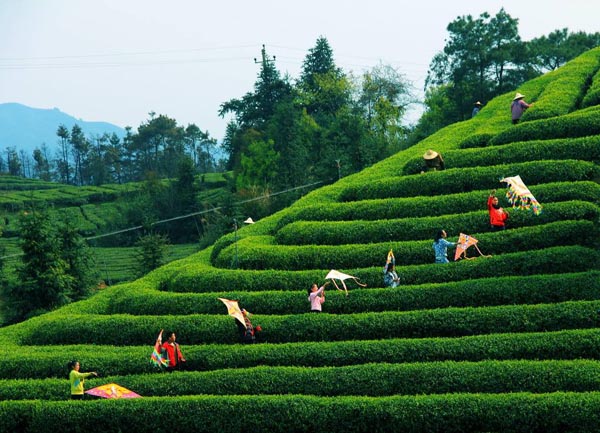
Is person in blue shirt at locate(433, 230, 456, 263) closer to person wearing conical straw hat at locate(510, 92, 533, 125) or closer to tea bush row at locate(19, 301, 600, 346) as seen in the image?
tea bush row at locate(19, 301, 600, 346)

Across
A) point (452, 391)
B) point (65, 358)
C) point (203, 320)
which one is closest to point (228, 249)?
point (203, 320)

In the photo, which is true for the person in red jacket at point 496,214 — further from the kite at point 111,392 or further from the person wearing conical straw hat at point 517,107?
the kite at point 111,392

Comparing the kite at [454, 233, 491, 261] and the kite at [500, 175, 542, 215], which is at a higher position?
the kite at [500, 175, 542, 215]

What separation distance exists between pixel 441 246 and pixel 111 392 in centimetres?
1148

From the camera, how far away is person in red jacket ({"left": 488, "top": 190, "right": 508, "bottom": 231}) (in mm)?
26531

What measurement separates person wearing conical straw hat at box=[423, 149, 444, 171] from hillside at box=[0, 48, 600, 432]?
597 mm

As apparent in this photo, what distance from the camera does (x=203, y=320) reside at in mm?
25234

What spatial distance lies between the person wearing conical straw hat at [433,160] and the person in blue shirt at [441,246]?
8612mm

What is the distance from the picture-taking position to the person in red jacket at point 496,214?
26.5 metres

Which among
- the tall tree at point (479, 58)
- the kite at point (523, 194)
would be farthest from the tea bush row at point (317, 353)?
the tall tree at point (479, 58)

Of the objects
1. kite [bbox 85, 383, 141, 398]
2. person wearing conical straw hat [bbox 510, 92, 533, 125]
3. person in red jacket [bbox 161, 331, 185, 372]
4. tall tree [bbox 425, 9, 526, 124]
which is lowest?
kite [bbox 85, 383, 141, 398]

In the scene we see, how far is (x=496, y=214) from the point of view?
2661 centimetres

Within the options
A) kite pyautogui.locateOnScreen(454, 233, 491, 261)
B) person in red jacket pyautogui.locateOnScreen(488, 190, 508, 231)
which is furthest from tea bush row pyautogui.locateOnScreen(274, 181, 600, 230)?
kite pyautogui.locateOnScreen(454, 233, 491, 261)

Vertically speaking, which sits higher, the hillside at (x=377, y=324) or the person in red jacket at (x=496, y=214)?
the person in red jacket at (x=496, y=214)
